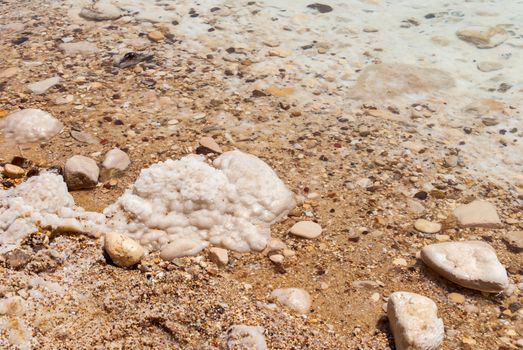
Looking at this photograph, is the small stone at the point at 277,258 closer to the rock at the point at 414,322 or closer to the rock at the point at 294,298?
the rock at the point at 294,298

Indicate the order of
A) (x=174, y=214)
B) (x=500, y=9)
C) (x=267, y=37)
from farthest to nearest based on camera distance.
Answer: (x=500, y=9) < (x=267, y=37) < (x=174, y=214)

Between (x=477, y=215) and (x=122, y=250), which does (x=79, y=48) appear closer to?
(x=122, y=250)

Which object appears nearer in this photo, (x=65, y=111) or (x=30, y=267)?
(x=30, y=267)

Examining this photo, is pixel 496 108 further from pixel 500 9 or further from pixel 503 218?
pixel 500 9

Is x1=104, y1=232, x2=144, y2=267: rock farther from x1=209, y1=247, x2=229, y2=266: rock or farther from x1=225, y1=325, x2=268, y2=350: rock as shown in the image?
x1=225, y1=325, x2=268, y2=350: rock

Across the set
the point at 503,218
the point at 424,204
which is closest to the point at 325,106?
the point at 424,204

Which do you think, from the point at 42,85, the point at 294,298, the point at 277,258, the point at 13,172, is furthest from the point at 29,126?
the point at 294,298

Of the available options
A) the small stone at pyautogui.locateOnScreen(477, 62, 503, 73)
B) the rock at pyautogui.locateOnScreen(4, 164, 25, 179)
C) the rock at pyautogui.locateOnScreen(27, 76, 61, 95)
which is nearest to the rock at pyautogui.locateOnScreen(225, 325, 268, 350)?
the rock at pyautogui.locateOnScreen(4, 164, 25, 179)
